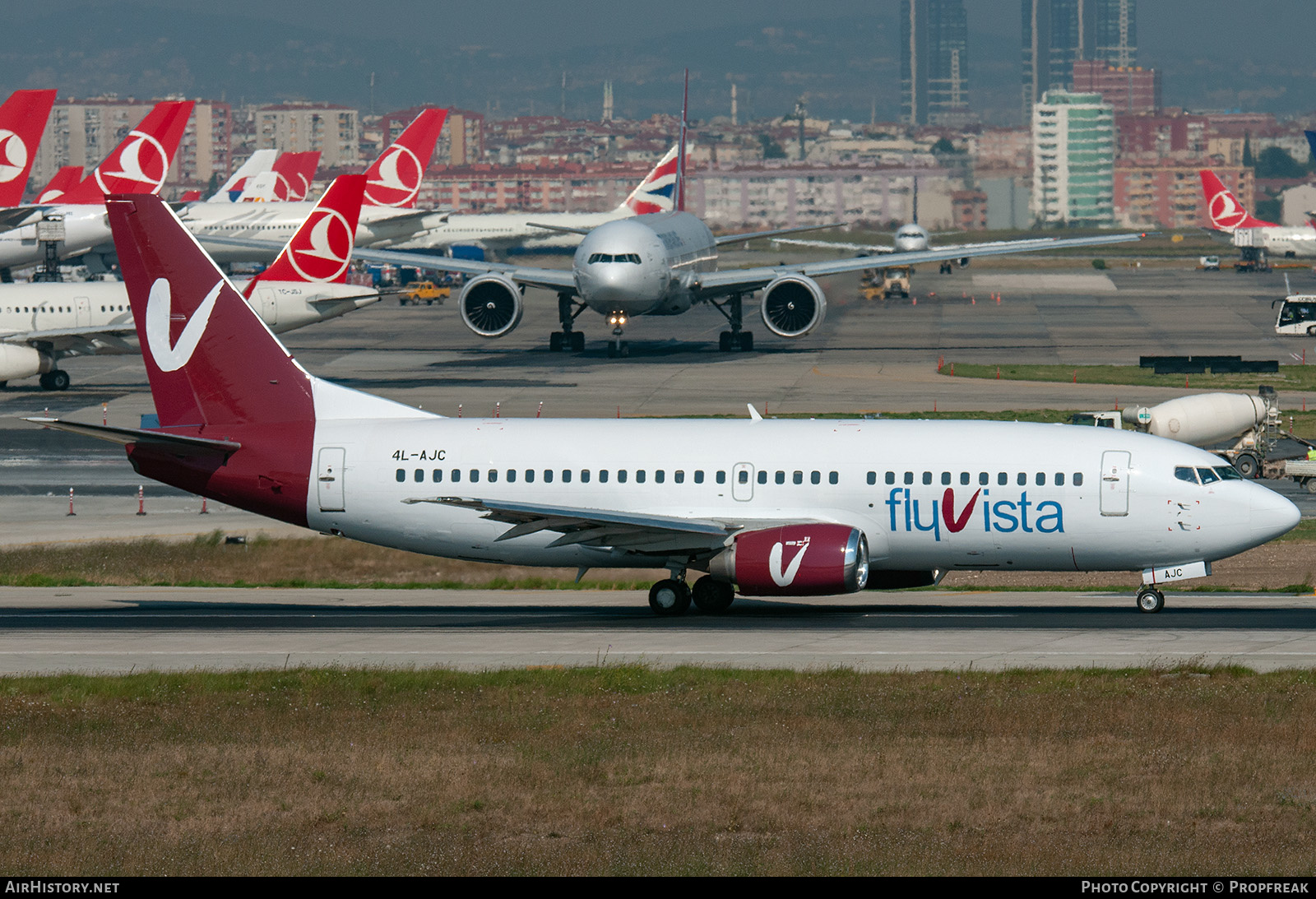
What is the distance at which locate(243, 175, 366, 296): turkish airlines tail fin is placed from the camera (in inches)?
2771

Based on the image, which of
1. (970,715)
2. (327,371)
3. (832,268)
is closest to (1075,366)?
(832,268)

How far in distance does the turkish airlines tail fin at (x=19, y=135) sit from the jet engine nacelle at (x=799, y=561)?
232 ft

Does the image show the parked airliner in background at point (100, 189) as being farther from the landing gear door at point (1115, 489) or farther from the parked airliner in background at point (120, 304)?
the landing gear door at point (1115, 489)

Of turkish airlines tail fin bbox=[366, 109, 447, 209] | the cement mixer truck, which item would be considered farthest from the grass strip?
turkish airlines tail fin bbox=[366, 109, 447, 209]

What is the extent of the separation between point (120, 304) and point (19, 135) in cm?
2191

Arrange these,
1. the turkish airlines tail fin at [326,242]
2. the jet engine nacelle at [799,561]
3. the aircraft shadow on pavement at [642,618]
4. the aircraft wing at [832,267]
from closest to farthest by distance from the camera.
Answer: the jet engine nacelle at [799,561], the aircraft shadow on pavement at [642,618], the turkish airlines tail fin at [326,242], the aircraft wing at [832,267]

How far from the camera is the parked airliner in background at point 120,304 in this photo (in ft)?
242

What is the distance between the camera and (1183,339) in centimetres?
10362

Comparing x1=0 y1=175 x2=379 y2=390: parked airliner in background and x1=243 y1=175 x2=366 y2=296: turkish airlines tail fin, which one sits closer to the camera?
x1=243 y1=175 x2=366 y2=296: turkish airlines tail fin

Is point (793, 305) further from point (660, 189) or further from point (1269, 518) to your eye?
point (1269, 518)

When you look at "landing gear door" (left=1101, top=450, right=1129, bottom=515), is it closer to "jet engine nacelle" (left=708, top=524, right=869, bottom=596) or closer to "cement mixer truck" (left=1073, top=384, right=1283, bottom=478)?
"jet engine nacelle" (left=708, top=524, right=869, bottom=596)

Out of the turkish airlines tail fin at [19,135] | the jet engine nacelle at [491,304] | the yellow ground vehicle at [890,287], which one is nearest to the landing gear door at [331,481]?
the jet engine nacelle at [491,304]

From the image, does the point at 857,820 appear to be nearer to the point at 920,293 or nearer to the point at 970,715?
the point at 970,715

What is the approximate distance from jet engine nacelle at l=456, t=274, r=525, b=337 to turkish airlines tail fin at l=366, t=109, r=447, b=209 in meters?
40.0
